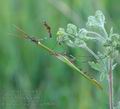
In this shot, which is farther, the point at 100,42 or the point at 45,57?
the point at 45,57

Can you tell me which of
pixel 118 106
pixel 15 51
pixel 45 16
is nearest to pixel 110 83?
pixel 118 106

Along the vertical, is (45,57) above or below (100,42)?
Answer: above

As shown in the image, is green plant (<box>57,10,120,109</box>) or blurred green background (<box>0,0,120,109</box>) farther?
blurred green background (<box>0,0,120,109</box>)

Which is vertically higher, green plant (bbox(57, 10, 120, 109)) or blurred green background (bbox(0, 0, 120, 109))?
blurred green background (bbox(0, 0, 120, 109))

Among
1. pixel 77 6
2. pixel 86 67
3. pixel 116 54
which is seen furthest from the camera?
pixel 77 6

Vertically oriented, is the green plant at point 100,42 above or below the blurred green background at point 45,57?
below

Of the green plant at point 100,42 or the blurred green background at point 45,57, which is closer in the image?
the green plant at point 100,42

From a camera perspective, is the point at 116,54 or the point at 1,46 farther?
the point at 1,46

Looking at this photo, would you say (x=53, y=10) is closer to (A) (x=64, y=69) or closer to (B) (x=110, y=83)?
(A) (x=64, y=69)
